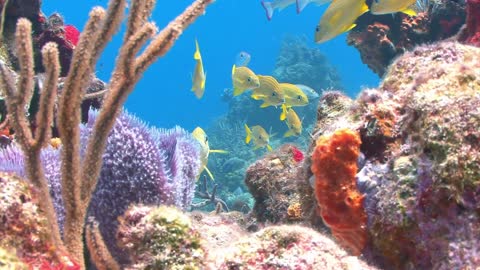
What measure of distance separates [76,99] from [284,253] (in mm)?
1084

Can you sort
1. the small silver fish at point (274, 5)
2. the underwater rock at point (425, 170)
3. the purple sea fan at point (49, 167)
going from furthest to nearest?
the small silver fish at point (274, 5) < the purple sea fan at point (49, 167) < the underwater rock at point (425, 170)

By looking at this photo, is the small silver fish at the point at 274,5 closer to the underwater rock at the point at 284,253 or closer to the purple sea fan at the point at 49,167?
the purple sea fan at the point at 49,167

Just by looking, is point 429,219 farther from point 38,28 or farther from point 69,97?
point 38,28

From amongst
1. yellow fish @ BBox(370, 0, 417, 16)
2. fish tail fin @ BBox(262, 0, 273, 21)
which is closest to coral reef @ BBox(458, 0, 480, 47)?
yellow fish @ BBox(370, 0, 417, 16)

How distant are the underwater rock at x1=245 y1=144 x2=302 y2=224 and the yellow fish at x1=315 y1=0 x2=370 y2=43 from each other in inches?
54.0

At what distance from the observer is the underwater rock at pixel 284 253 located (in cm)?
143

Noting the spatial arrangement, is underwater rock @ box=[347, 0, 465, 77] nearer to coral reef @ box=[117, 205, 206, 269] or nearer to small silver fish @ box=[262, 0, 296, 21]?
small silver fish @ box=[262, 0, 296, 21]

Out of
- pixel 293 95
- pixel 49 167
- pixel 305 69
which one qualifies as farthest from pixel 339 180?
pixel 305 69

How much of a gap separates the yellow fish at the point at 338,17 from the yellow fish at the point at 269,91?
9.23ft

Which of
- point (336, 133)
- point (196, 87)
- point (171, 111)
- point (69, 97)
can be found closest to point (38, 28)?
point (196, 87)

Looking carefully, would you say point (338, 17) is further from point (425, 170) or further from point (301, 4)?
point (301, 4)

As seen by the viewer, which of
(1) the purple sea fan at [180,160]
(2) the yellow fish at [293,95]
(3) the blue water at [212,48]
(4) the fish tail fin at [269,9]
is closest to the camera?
(1) the purple sea fan at [180,160]

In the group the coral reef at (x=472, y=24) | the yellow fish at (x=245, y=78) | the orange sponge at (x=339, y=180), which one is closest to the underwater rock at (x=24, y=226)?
the orange sponge at (x=339, y=180)

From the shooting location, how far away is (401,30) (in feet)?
25.5
